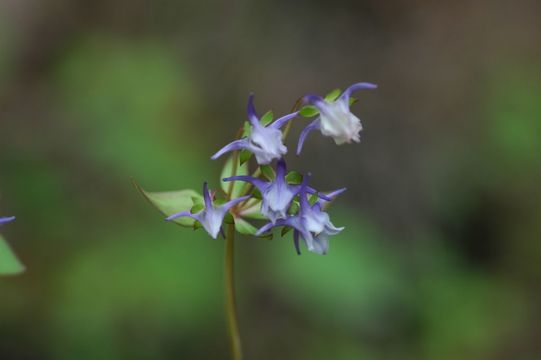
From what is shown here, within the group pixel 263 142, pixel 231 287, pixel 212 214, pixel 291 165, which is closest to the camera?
pixel 263 142

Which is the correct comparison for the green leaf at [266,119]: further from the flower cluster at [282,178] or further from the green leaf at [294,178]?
the green leaf at [294,178]

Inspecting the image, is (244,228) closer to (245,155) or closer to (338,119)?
(245,155)

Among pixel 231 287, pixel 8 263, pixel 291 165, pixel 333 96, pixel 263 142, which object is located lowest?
pixel 231 287

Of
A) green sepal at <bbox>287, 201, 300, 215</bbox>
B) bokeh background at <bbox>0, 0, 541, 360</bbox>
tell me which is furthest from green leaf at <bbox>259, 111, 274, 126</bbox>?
bokeh background at <bbox>0, 0, 541, 360</bbox>

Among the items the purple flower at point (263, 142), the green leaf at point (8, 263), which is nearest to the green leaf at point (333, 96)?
the purple flower at point (263, 142)

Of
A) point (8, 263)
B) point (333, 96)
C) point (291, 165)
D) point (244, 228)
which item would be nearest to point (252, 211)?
point (244, 228)

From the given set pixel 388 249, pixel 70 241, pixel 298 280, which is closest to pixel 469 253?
pixel 388 249
